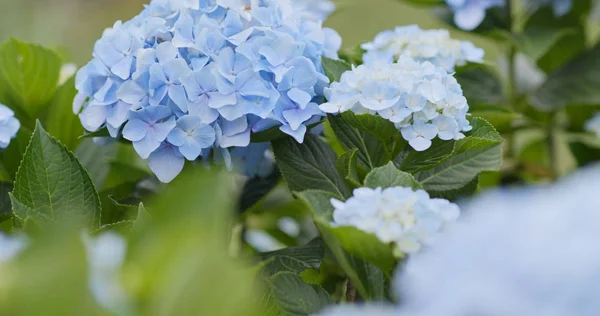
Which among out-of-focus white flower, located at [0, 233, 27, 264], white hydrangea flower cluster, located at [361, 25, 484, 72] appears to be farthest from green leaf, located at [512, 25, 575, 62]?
out-of-focus white flower, located at [0, 233, 27, 264]

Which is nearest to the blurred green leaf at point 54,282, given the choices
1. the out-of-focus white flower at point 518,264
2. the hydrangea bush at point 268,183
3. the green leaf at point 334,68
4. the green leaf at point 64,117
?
the hydrangea bush at point 268,183

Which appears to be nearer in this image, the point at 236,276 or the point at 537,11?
the point at 236,276

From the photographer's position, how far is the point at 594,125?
105cm

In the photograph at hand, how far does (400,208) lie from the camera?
0.48 metres

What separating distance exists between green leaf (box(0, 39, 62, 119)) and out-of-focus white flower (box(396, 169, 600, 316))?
1.84 feet

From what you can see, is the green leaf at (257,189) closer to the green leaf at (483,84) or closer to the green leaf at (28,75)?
the green leaf at (28,75)

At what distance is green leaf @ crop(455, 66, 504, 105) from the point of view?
3.48 feet

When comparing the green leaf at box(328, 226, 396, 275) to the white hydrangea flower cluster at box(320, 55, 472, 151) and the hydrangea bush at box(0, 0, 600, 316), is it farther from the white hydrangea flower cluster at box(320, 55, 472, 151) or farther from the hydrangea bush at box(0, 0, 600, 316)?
the white hydrangea flower cluster at box(320, 55, 472, 151)

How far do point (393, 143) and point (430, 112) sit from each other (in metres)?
0.06

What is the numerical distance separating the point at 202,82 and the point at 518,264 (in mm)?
335

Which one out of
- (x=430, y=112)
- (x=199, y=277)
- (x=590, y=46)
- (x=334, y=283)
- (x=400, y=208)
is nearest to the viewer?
(x=199, y=277)

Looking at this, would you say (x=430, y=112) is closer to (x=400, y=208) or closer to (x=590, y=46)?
(x=400, y=208)

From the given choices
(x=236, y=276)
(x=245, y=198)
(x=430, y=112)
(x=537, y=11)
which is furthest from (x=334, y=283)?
(x=537, y=11)

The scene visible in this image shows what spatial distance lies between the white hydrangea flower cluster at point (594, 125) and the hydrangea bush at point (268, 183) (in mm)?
139
